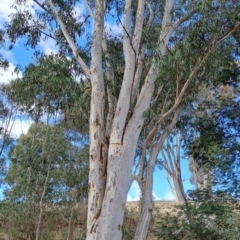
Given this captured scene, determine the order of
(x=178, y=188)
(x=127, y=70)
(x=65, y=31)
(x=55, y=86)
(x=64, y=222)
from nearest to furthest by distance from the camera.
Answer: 1. (x=127, y=70)
2. (x=55, y=86)
3. (x=65, y=31)
4. (x=178, y=188)
5. (x=64, y=222)

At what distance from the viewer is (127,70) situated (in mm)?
6387

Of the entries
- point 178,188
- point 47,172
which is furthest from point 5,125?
point 178,188

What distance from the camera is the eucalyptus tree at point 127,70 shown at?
558 centimetres

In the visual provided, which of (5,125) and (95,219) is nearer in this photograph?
(95,219)

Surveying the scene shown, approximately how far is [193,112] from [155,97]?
171cm

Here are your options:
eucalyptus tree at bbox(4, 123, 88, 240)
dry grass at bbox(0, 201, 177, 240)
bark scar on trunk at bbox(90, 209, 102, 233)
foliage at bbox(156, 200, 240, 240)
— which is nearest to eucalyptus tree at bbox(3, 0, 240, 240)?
bark scar on trunk at bbox(90, 209, 102, 233)

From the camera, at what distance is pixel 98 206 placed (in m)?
5.55

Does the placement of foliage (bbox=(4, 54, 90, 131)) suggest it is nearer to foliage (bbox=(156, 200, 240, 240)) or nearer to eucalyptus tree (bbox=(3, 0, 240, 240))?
eucalyptus tree (bbox=(3, 0, 240, 240))

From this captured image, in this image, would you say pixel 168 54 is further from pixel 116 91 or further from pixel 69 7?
pixel 69 7

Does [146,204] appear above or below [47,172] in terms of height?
below

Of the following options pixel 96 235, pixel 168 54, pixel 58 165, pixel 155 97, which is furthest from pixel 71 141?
pixel 96 235

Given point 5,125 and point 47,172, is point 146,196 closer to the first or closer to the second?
point 47,172

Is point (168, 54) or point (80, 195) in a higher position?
point (168, 54)

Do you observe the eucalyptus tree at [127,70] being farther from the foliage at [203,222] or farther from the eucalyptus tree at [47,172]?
the eucalyptus tree at [47,172]
